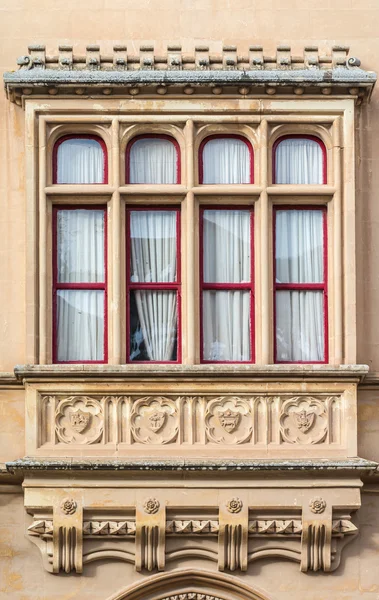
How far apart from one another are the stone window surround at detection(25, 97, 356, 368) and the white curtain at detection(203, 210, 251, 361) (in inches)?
9.3

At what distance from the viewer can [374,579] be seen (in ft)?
81.1

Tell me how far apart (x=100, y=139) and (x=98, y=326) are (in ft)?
7.72

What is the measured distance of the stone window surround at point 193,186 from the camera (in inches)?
983

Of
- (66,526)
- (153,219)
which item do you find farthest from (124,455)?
(153,219)

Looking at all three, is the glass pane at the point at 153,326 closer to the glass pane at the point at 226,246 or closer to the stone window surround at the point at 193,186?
the stone window surround at the point at 193,186

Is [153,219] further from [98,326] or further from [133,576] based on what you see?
[133,576]

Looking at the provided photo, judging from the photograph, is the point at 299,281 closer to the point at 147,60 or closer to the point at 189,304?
the point at 189,304

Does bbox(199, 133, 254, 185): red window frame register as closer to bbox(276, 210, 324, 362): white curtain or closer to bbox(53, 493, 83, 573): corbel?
bbox(276, 210, 324, 362): white curtain

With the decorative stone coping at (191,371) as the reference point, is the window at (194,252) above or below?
above

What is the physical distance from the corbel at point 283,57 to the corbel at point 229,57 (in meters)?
0.54

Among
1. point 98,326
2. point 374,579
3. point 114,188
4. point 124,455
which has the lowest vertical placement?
point 374,579

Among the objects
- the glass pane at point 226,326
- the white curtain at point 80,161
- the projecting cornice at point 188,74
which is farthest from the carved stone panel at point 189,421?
the projecting cornice at point 188,74

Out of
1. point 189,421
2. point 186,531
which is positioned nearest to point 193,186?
point 189,421

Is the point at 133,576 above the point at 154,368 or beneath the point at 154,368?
beneath
